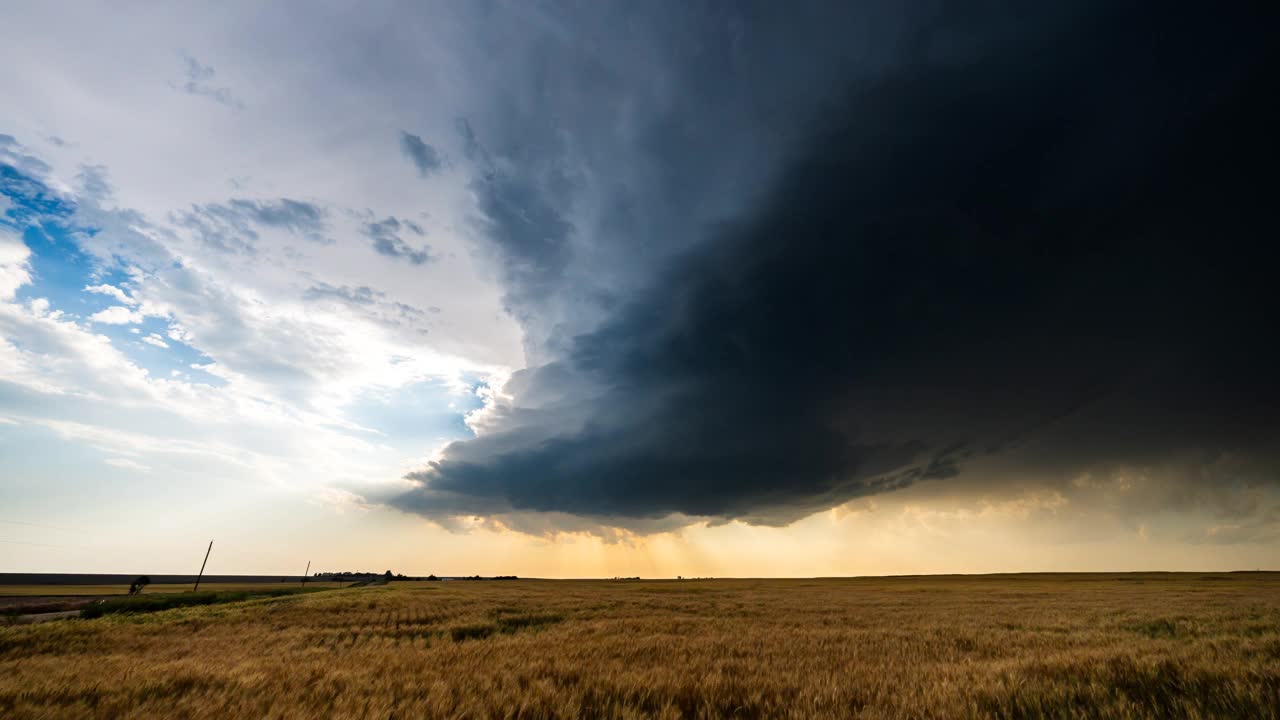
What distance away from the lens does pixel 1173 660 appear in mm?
8469

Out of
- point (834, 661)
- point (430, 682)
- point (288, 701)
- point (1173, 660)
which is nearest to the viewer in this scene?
point (288, 701)

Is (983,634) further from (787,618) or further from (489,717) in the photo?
(489,717)

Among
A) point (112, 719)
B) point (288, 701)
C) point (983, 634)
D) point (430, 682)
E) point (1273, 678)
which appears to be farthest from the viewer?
point (983, 634)

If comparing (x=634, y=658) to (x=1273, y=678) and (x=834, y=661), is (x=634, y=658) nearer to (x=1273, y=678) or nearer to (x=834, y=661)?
(x=834, y=661)

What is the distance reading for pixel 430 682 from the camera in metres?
7.87

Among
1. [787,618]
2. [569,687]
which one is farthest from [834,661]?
[787,618]

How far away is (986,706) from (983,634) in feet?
40.3

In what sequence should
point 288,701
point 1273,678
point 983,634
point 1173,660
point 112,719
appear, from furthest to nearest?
point 983,634, point 1173,660, point 1273,678, point 288,701, point 112,719

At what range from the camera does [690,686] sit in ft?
24.8

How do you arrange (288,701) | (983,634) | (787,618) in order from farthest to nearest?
(787,618)
(983,634)
(288,701)

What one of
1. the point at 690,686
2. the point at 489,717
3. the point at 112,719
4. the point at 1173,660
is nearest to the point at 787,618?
the point at 1173,660

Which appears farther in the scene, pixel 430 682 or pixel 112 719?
pixel 430 682

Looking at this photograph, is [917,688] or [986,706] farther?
[917,688]

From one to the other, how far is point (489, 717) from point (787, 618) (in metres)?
19.8
